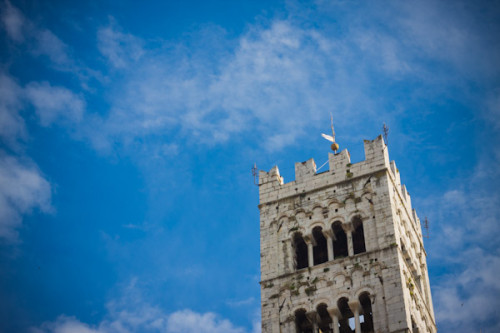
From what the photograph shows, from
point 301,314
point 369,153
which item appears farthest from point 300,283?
point 369,153

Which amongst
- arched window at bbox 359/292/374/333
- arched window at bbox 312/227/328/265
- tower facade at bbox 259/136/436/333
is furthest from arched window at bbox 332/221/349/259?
arched window at bbox 359/292/374/333

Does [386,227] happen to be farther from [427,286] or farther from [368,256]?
[427,286]

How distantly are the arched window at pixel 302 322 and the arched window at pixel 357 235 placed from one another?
534cm

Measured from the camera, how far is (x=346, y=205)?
2443 inches

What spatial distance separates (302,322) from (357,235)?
6585 millimetres

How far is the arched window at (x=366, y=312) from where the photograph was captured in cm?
5744

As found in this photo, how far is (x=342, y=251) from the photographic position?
61719mm

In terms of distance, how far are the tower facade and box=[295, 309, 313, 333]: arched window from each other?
58mm

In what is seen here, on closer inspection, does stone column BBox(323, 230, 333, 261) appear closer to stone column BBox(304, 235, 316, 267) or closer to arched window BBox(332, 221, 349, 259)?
arched window BBox(332, 221, 349, 259)

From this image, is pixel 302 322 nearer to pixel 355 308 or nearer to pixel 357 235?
pixel 355 308

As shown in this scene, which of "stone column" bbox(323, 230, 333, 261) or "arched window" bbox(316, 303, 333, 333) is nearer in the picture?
"arched window" bbox(316, 303, 333, 333)

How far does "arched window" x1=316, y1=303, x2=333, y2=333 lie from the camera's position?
57.8m

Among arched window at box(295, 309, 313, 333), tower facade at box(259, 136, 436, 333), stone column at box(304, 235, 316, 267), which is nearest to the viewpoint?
tower facade at box(259, 136, 436, 333)

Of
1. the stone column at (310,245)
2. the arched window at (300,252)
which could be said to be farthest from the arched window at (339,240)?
the arched window at (300,252)
